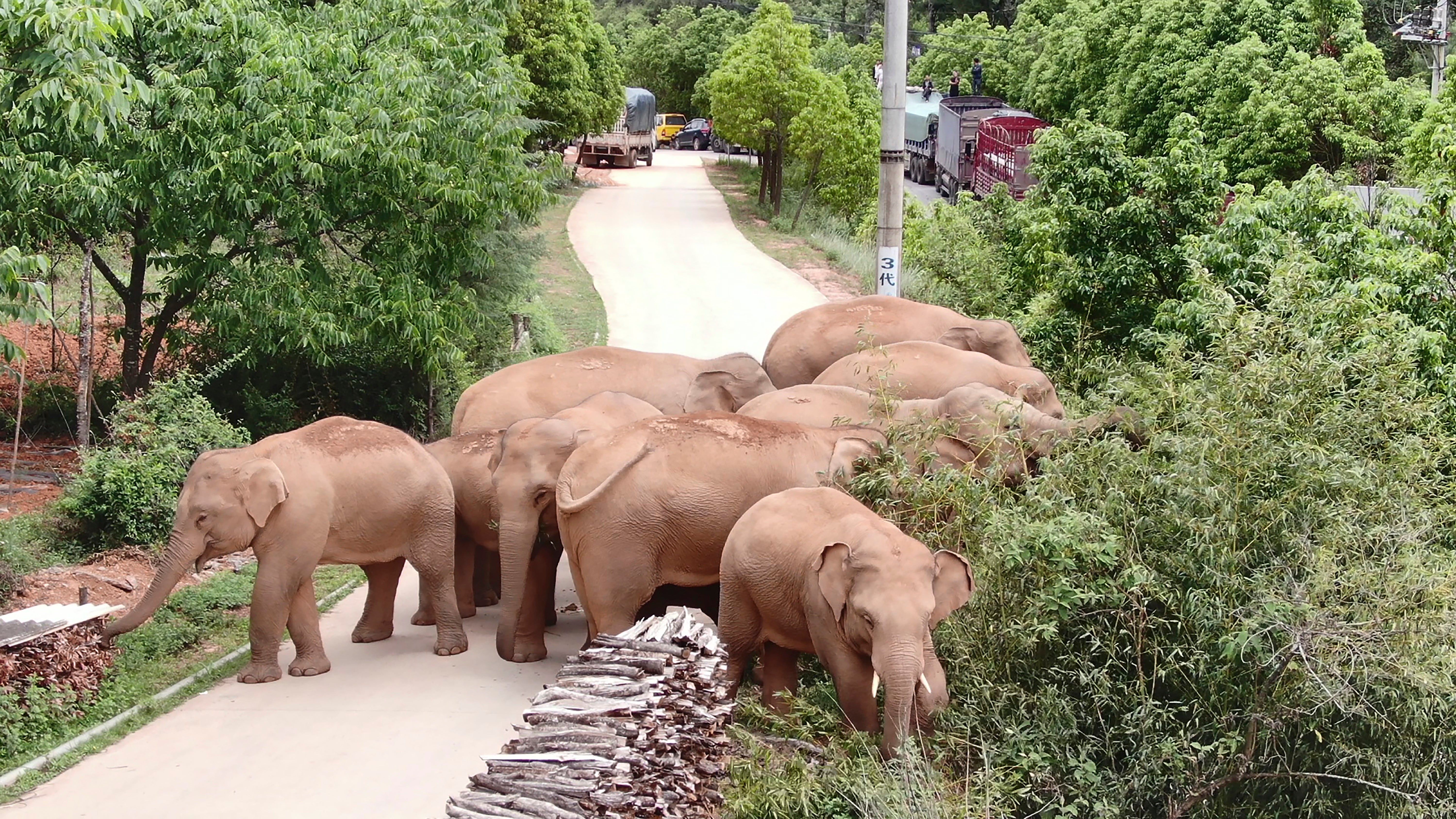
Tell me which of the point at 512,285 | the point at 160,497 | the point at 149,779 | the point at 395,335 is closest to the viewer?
the point at 149,779

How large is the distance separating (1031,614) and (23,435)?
38.8ft

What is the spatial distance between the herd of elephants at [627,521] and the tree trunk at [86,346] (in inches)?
172

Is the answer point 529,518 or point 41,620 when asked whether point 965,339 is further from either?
point 41,620

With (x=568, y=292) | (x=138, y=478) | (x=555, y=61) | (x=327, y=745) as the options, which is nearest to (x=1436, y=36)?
(x=568, y=292)

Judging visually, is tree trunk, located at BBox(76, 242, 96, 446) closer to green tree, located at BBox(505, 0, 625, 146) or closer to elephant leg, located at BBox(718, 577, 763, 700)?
elephant leg, located at BBox(718, 577, 763, 700)

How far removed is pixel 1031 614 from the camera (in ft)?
27.9

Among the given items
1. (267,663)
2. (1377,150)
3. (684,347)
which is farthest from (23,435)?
(1377,150)

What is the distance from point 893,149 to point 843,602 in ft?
26.8

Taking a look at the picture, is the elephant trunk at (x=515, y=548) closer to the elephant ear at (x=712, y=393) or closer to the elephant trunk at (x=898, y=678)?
the elephant ear at (x=712, y=393)

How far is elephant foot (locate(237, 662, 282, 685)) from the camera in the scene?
10039 millimetres

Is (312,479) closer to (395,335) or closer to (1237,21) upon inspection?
(395,335)

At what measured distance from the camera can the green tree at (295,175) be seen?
13414 mm

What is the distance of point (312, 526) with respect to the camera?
999cm

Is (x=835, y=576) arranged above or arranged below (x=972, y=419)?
below
